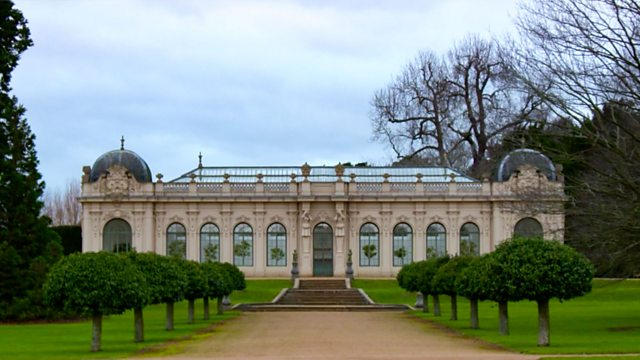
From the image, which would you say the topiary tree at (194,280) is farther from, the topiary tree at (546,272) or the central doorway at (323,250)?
the central doorway at (323,250)

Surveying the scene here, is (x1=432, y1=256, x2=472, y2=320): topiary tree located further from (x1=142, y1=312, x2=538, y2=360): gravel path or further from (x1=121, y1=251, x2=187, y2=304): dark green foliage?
(x1=121, y1=251, x2=187, y2=304): dark green foliage

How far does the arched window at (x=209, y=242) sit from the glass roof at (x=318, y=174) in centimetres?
328

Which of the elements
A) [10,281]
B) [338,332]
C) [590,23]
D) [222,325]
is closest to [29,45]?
[10,281]

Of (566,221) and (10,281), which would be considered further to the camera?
(566,221)

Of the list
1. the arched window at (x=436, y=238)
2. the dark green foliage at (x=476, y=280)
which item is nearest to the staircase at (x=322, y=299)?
the arched window at (x=436, y=238)

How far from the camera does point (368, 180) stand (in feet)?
244

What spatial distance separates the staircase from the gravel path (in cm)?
726

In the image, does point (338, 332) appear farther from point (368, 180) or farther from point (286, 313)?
point (368, 180)

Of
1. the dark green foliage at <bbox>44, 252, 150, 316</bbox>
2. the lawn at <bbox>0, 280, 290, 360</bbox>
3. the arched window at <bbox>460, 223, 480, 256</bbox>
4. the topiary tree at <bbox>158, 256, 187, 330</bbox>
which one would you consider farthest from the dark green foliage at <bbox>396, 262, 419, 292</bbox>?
the dark green foliage at <bbox>44, 252, 150, 316</bbox>

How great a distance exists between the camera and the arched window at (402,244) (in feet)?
234

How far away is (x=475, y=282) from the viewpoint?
1403 inches

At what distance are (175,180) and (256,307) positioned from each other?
1975cm

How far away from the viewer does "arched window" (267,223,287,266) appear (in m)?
71.6

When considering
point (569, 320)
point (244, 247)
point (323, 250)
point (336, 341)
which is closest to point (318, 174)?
point (323, 250)
